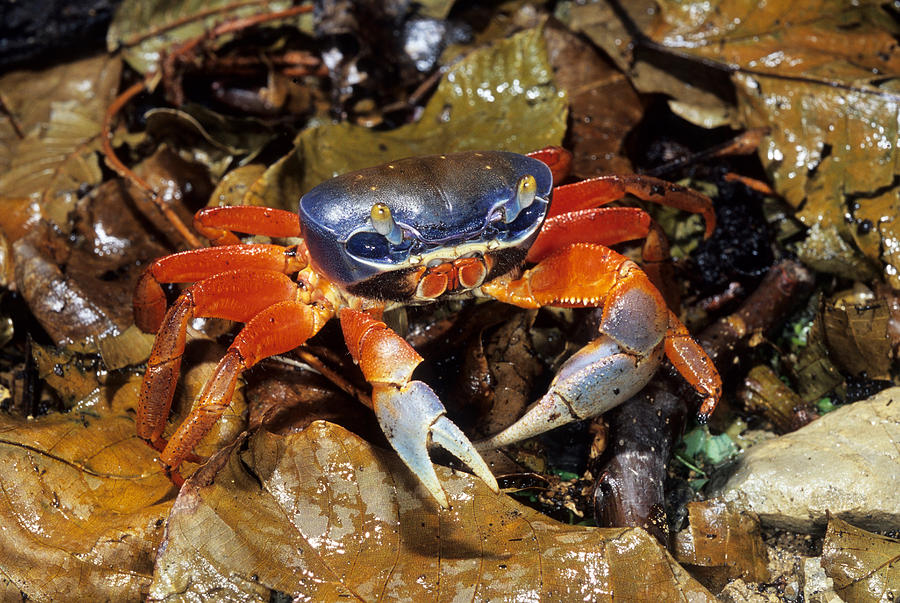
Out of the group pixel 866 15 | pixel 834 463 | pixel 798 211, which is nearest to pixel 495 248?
pixel 834 463

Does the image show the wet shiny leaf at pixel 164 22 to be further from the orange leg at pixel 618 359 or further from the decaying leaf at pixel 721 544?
the decaying leaf at pixel 721 544

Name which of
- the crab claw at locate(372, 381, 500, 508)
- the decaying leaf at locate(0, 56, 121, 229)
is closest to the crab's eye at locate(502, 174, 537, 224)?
the crab claw at locate(372, 381, 500, 508)

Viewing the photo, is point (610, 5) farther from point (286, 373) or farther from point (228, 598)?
point (228, 598)

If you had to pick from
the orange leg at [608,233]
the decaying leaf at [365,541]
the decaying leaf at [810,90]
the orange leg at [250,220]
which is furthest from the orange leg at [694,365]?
the orange leg at [250,220]

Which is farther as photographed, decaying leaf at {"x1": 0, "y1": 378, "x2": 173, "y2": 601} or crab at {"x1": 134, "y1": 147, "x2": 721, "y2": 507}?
crab at {"x1": 134, "y1": 147, "x2": 721, "y2": 507}

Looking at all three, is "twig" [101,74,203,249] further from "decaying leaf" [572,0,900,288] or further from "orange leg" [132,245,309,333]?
"decaying leaf" [572,0,900,288]

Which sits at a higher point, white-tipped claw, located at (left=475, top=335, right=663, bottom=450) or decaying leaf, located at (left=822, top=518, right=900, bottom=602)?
white-tipped claw, located at (left=475, top=335, right=663, bottom=450)

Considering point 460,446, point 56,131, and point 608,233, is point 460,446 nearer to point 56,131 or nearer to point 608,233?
point 608,233
